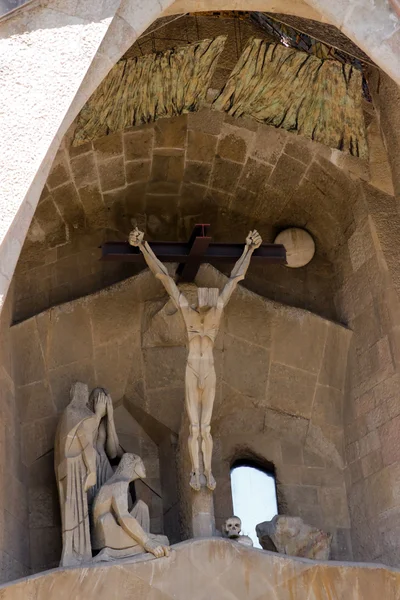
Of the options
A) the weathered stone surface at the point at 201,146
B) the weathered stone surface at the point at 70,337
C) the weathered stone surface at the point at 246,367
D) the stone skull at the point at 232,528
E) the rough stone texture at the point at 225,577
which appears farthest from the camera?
the weathered stone surface at the point at 201,146

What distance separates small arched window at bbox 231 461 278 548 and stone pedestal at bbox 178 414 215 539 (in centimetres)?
50

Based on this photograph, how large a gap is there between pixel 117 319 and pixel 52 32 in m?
2.39

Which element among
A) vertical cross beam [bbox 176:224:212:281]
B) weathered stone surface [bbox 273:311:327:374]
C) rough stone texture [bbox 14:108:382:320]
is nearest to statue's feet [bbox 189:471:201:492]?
weathered stone surface [bbox 273:311:327:374]

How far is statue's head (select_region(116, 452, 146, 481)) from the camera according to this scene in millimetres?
8859

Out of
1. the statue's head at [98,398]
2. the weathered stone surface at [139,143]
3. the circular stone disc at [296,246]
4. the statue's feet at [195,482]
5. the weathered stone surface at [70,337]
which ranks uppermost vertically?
the weathered stone surface at [139,143]

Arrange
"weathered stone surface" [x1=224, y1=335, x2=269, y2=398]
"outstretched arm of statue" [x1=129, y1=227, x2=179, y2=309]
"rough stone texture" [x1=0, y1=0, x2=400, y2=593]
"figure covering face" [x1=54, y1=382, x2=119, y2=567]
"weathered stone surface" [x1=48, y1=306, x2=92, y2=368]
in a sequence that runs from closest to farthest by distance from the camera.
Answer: "figure covering face" [x1=54, y1=382, x2=119, y2=567]
"rough stone texture" [x1=0, y1=0, x2=400, y2=593]
"outstretched arm of statue" [x1=129, y1=227, x2=179, y2=309]
"weathered stone surface" [x1=48, y1=306, x2=92, y2=368]
"weathered stone surface" [x1=224, y1=335, x2=269, y2=398]

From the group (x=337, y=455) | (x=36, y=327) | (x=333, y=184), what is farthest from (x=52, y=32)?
(x=337, y=455)

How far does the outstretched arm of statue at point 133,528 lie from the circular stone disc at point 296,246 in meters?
2.38

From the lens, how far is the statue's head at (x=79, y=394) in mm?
9164

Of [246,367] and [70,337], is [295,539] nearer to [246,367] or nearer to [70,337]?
[246,367]

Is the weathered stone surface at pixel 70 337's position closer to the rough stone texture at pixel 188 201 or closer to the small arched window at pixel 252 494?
the rough stone texture at pixel 188 201

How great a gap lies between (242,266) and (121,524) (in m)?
1.85

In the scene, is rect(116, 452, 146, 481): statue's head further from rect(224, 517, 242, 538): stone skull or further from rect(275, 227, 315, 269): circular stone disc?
rect(275, 227, 315, 269): circular stone disc

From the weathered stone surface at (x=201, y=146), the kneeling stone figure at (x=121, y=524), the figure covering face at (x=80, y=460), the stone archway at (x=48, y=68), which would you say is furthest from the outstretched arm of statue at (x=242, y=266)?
the stone archway at (x=48, y=68)
